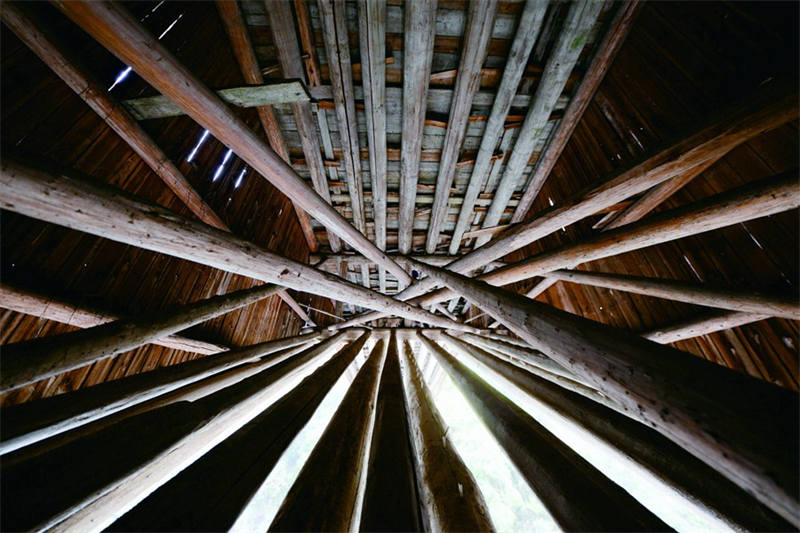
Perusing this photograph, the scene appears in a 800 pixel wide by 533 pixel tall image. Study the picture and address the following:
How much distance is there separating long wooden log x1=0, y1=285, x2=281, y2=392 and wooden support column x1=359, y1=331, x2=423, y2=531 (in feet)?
4.34

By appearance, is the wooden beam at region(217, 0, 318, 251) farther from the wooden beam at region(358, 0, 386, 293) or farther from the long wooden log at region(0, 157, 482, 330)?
the long wooden log at region(0, 157, 482, 330)

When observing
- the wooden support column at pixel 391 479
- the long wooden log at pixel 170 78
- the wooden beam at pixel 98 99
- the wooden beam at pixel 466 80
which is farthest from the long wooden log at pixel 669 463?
the wooden beam at pixel 98 99

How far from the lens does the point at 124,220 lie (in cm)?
88

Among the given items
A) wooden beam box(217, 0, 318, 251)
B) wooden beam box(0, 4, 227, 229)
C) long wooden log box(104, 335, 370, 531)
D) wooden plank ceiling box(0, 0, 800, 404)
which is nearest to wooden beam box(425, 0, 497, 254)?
wooden plank ceiling box(0, 0, 800, 404)

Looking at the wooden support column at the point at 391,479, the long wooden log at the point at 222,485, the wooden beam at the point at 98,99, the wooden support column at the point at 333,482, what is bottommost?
the long wooden log at the point at 222,485

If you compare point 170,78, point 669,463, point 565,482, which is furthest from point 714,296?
point 170,78

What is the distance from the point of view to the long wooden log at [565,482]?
35.3 inches

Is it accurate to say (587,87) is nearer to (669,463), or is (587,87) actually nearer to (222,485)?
(669,463)

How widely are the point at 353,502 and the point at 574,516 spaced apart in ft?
2.76

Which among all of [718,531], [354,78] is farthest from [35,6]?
[718,531]

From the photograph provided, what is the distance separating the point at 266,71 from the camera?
295 cm

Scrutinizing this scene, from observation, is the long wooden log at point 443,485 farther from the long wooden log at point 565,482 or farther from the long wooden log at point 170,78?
the long wooden log at point 170,78

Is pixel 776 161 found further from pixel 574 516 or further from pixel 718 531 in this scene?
pixel 574 516

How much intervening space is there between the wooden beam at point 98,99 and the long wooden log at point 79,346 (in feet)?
5.43
